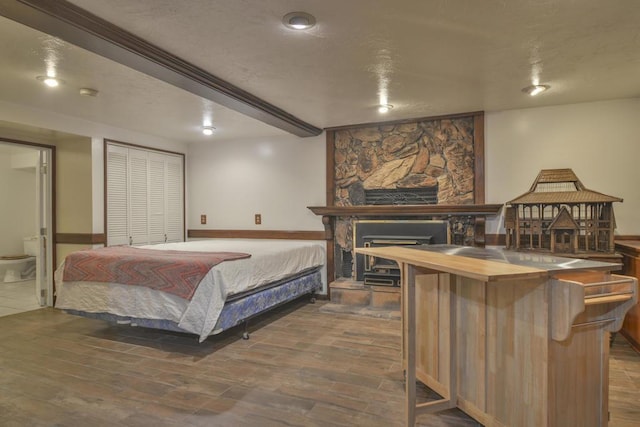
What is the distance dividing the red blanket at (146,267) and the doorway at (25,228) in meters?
1.42

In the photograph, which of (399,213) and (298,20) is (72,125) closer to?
(298,20)

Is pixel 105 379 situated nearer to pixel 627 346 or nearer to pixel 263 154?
pixel 263 154

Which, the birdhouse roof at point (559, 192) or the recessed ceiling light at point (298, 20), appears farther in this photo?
the birdhouse roof at point (559, 192)

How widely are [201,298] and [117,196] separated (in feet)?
7.98

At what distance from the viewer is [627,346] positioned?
3.05 meters

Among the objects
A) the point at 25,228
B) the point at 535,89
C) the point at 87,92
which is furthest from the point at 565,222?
the point at 25,228

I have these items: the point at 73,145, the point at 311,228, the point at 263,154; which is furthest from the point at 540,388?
the point at 73,145

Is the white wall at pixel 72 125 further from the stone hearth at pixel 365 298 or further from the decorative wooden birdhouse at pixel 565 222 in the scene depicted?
the decorative wooden birdhouse at pixel 565 222

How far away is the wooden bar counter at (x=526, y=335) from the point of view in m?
1.47

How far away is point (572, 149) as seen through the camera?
12.1ft

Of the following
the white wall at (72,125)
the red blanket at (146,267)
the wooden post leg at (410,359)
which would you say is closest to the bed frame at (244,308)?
the red blanket at (146,267)

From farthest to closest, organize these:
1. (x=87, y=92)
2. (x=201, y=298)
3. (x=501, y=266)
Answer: (x=87, y=92)
(x=201, y=298)
(x=501, y=266)

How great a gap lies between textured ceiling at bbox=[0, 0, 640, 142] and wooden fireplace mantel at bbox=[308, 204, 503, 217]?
1.01m

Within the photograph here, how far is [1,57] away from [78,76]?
0.45 meters
